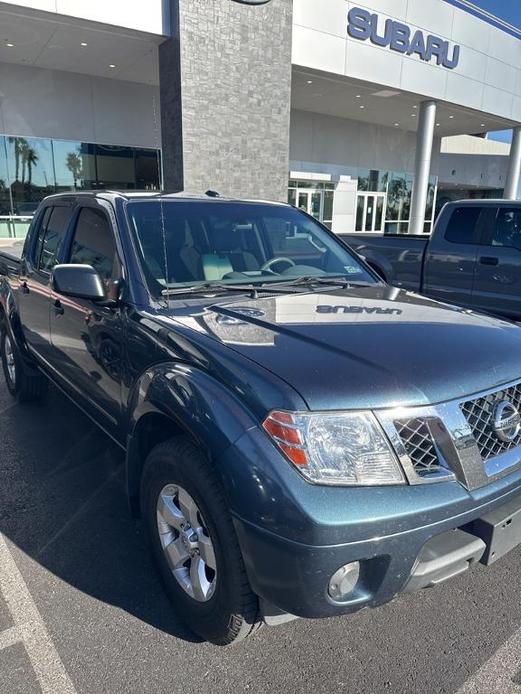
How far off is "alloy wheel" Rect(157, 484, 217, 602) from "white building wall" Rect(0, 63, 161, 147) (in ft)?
52.1

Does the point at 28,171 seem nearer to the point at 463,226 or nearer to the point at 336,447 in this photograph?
the point at 463,226

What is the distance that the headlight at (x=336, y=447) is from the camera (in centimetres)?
172

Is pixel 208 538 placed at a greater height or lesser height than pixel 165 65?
lesser

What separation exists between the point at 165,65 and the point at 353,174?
604 inches

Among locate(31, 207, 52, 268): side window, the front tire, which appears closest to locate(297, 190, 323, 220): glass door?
locate(31, 207, 52, 268): side window

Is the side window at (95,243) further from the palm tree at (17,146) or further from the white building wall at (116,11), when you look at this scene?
the palm tree at (17,146)

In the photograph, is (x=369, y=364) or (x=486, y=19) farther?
(x=486, y=19)

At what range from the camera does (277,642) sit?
88.4 inches

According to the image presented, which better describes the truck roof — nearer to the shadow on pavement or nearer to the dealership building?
the shadow on pavement

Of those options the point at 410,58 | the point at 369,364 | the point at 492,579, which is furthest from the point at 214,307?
the point at 410,58

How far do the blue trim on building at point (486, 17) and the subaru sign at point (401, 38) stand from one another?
4.73ft

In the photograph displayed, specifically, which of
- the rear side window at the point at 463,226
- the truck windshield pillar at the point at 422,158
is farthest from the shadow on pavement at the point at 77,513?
the truck windshield pillar at the point at 422,158

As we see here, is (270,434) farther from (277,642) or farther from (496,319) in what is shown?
(496,319)

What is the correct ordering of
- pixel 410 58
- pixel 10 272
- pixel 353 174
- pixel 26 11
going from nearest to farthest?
1. pixel 10 272
2. pixel 26 11
3. pixel 410 58
4. pixel 353 174
